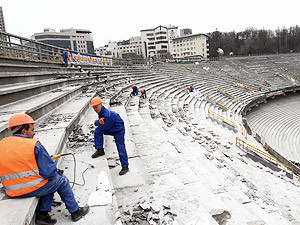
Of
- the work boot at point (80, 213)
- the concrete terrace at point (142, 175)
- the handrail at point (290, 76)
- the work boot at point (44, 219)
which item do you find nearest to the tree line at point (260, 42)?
the handrail at point (290, 76)

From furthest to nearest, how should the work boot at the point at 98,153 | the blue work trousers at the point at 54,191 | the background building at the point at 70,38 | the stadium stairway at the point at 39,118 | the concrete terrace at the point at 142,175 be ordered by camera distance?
1. the background building at the point at 70,38
2. the work boot at the point at 98,153
3. the concrete terrace at the point at 142,175
4. the blue work trousers at the point at 54,191
5. the stadium stairway at the point at 39,118

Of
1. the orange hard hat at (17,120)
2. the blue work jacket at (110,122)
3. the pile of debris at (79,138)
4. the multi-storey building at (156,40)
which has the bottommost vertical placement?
the pile of debris at (79,138)

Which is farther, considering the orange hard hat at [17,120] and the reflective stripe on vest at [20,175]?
the orange hard hat at [17,120]

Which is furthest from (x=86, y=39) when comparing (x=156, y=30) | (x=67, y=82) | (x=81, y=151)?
(x=81, y=151)

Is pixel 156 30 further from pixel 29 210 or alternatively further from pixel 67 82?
pixel 29 210

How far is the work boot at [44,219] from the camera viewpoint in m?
2.38

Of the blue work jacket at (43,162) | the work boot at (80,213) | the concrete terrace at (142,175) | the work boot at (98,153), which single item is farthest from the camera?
the work boot at (98,153)

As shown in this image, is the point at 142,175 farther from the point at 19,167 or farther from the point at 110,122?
the point at 19,167

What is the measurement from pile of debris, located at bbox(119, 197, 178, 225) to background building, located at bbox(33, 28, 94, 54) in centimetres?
7710

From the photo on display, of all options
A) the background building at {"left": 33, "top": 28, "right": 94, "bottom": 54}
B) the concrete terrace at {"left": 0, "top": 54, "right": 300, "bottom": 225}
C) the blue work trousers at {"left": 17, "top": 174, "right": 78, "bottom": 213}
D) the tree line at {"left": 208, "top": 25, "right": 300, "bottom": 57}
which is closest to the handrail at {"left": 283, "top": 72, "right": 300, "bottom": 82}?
the tree line at {"left": 208, "top": 25, "right": 300, "bottom": 57}

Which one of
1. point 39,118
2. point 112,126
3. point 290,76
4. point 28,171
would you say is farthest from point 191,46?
point 28,171

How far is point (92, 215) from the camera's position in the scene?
100 inches

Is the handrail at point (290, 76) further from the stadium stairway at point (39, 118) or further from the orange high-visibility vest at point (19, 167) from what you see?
the orange high-visibility vest at point (19, 167)

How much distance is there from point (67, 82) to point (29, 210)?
27.0 feet
